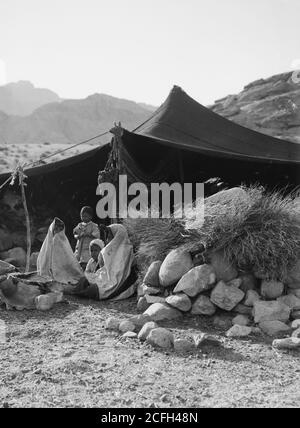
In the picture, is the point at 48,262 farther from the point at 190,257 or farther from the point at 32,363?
the point at 32,363

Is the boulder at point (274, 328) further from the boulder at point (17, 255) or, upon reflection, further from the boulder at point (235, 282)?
the boulder at point (17, 255)

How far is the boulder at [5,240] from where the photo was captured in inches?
382

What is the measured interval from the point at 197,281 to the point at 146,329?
0.85m

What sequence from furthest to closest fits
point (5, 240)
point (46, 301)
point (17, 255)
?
point (5, 240), point (17, 255), point (46, 301)

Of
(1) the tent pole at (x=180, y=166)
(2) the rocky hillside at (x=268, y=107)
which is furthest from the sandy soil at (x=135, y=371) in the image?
(2) the rocky hillside at (x=268, y=107)

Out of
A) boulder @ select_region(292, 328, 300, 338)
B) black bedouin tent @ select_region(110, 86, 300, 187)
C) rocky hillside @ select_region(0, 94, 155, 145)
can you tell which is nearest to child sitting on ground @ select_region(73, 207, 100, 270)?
black bedouin tent @ select_region(110, 86, 300, 187)

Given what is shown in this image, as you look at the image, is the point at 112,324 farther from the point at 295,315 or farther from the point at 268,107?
the point at 268,107

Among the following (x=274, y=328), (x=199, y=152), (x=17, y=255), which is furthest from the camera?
(x=17, y=255)

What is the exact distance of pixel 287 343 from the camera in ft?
13.5

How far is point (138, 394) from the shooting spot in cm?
323

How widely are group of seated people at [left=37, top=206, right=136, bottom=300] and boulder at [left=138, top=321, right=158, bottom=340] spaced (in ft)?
5.26

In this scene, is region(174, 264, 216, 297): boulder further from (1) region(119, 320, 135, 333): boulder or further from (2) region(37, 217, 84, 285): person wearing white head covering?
(2) region(37, 217, 84, 285): person wearing white head covering

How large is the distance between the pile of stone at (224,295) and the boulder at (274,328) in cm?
2

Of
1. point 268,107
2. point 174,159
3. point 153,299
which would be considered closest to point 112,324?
point 153,299
